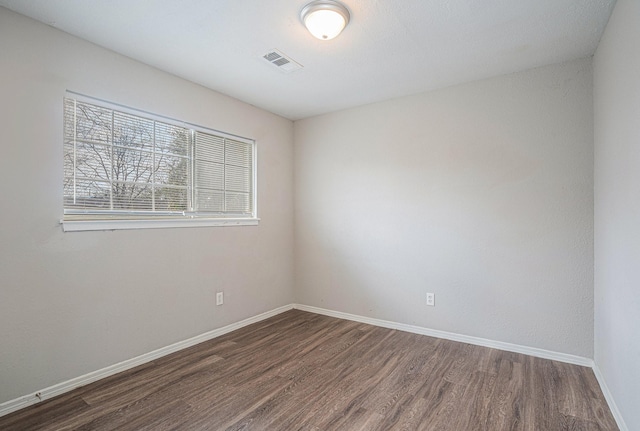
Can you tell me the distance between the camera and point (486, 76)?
283cm

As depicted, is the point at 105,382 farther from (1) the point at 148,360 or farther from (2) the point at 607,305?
(2) the point at 607,305

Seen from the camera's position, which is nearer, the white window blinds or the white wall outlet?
the white window blinds

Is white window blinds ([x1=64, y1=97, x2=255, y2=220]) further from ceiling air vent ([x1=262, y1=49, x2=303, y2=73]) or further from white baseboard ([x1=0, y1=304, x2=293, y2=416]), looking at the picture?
white baseboard ([x1=0, y1=304, x2=293, y2=416])

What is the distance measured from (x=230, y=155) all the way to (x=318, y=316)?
214cm

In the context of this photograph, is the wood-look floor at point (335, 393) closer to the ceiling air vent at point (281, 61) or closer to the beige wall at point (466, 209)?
the beige wall at point (466, 209)

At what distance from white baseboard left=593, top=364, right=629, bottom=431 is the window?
10.5ft

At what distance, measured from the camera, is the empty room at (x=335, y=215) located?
1906mm

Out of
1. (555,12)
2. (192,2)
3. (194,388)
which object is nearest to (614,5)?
(555,12)

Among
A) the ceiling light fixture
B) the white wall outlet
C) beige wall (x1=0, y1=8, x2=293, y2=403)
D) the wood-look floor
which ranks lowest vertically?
the wood-look floor

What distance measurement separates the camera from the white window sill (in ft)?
7.17

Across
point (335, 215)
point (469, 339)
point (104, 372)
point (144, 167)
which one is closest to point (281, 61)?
point (144, 167)

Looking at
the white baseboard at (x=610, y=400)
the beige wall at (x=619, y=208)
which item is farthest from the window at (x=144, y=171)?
the white baseboard at (x=610, y=400)

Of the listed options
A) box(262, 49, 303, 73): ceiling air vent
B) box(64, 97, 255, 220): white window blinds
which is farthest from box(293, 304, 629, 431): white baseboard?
box(262, 49, 303, 73): ceiling air vent

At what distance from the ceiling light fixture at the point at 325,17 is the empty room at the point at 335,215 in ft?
0.05
